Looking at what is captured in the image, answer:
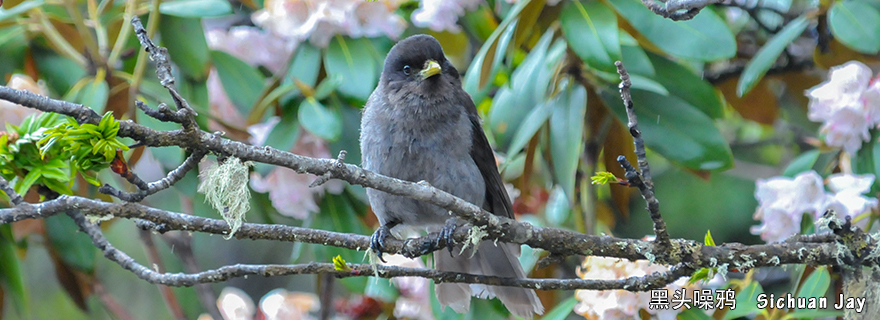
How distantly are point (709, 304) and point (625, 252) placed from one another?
0.79 m

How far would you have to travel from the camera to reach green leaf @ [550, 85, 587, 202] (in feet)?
9.62

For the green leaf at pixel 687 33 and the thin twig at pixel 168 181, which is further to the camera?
the green leaf at pixel 687 33

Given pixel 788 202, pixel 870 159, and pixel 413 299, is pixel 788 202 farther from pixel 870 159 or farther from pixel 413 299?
pixel 413 299

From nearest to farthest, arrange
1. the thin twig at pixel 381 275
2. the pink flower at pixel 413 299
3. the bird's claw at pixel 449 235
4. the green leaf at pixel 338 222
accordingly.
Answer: the thin twig at pixel 381 275 → the bird's claw at pixel 449 235 → the green leaf at pixel 338 222 → the pink flower at pixel 413 299

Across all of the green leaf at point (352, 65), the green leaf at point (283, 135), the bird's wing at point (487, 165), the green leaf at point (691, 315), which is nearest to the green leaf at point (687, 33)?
the bird's wing at point (487, 165)

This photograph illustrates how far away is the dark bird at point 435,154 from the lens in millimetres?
2918

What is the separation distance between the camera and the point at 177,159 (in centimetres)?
315

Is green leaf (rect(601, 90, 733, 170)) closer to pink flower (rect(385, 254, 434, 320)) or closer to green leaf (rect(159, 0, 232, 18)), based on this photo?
pink flower (rect(385, 254, 434, 320))

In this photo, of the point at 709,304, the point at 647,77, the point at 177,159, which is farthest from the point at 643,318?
the point at 177,159

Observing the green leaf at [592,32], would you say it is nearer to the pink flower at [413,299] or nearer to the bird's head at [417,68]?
the bird's head at [417,68]

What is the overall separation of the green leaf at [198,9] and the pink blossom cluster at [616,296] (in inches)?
73.9

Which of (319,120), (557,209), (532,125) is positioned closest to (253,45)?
(319,120)

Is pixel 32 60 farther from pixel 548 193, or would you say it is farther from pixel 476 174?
pixel 548 193

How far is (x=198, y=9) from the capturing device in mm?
3254
